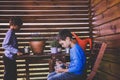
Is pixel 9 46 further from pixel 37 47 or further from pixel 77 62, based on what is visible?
pixel 77 62

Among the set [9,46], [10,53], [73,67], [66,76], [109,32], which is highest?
[109,32]

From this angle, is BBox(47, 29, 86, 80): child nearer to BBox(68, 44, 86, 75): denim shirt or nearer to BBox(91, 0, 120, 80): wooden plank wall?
BBox(68, 44, 86, 75): denim shirt

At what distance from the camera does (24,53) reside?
26.4ft

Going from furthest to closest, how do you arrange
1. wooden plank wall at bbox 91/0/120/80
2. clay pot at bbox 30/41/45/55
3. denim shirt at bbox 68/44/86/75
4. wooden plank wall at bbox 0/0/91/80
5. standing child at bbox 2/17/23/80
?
wooden plank wall at bbox 0/0/91/80 < clay pot at bbox 30/41/45/55 < standing child at bbox 2/17/23/80 < wooden plank wall at bbox 91/0/120/80 < denim shirt at bbox 68/44/86/75

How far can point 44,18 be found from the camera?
30.6 ft

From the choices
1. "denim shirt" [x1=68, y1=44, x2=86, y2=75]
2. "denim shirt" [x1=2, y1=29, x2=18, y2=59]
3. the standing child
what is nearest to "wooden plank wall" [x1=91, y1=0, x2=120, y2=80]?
"denim shirt" [x1=68, y1=44, x2=86, y2=75]

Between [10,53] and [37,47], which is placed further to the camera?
[37,47]

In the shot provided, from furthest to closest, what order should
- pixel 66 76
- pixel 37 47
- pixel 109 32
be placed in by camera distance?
pixel 37 47
pixel 109 32
pixel 66 76

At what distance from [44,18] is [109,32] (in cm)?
283

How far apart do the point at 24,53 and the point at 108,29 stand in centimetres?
248

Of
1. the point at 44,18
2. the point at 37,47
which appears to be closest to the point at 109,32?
the point at 37,47

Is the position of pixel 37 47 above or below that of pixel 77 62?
above

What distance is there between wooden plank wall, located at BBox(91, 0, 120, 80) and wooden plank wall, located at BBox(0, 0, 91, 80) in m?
0.67

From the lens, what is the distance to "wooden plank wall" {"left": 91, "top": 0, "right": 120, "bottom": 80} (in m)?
6.57
